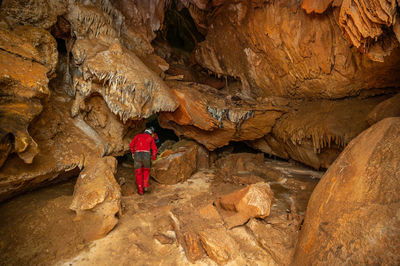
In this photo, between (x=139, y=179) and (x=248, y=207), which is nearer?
(x=248, y=207)

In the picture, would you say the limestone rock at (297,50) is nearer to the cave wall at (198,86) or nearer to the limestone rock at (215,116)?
the cave wall at (198,86)

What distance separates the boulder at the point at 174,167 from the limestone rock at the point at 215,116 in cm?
101

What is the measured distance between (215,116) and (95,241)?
15.2 ft

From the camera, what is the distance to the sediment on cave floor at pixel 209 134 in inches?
99.5

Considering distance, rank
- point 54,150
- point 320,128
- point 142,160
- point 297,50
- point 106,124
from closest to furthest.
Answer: point 54,150 → point 142,160 → point 106,124 → point 297,50 → point 320,128

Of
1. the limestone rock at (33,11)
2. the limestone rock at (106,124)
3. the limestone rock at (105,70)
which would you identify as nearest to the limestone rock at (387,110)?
the limestone rock at (105,70)

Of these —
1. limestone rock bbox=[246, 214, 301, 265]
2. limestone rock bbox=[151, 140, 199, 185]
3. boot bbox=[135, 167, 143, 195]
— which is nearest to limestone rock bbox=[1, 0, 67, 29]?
boot bbox=[135, 167, 143, 195]

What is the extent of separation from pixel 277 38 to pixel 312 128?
2934mm

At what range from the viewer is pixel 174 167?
5555mm

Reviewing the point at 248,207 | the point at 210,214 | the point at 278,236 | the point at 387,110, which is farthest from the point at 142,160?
the point at 387,110

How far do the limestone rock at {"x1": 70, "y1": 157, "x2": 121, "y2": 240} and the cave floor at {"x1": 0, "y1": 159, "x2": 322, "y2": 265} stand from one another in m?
0.14

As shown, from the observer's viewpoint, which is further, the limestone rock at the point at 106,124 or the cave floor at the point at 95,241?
the limestone rock at the point at 106,124

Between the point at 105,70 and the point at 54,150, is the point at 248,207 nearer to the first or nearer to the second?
the point at 54,150

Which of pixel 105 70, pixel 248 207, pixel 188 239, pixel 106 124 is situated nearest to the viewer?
pixel 188 239
